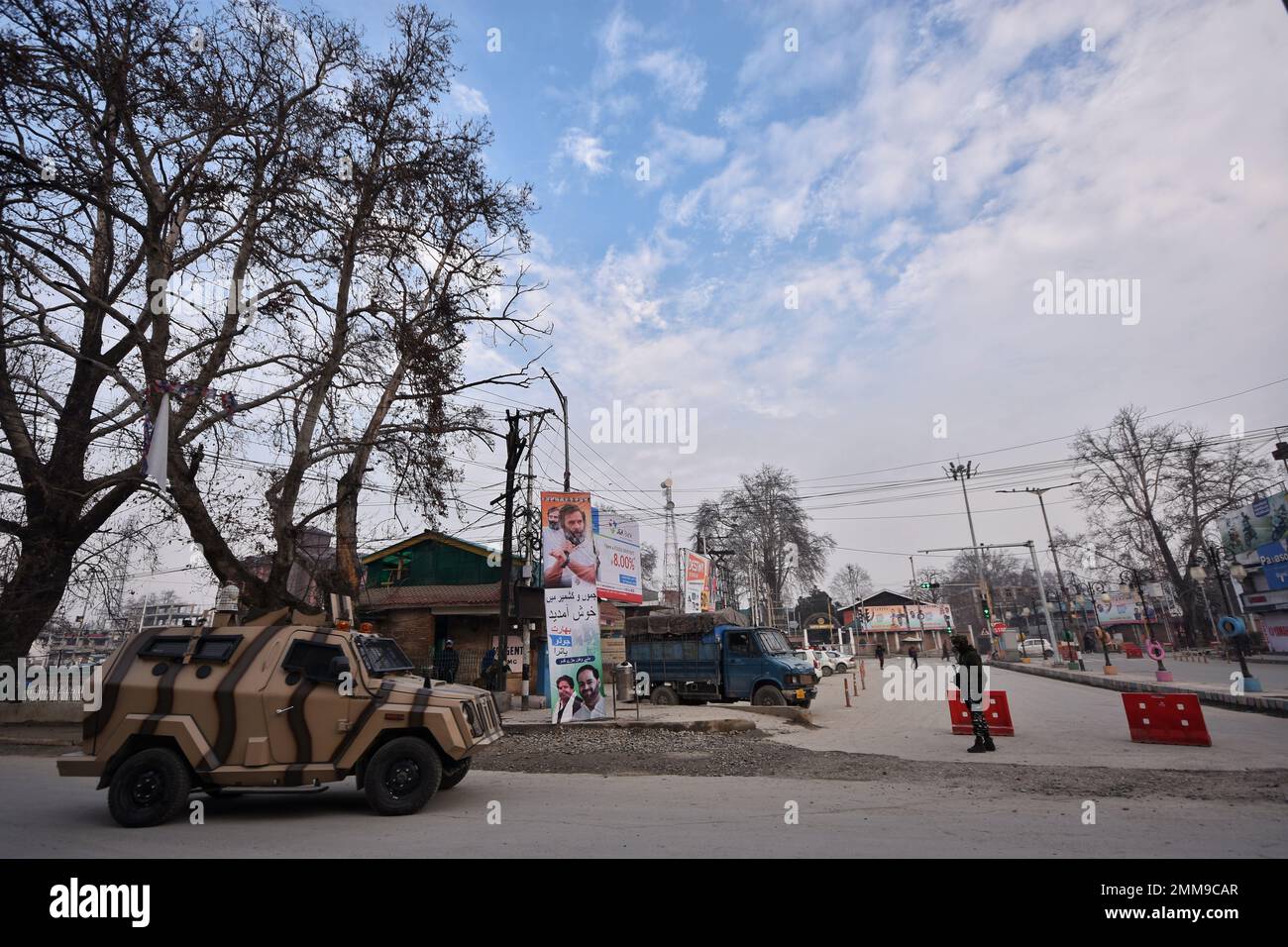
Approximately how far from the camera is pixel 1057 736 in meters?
12.2

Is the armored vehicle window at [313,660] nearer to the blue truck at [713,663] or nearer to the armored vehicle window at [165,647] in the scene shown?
the armored vehicle window at [165,647]

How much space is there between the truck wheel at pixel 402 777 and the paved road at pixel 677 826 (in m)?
0.18

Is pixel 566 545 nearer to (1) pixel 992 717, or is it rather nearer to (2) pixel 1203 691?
(1) pixel 992 717

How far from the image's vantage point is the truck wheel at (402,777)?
6.80 m

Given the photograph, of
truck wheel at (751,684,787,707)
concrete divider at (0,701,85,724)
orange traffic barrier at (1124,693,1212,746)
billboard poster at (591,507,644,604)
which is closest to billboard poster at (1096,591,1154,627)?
billboard poster at (591,507,644,604)

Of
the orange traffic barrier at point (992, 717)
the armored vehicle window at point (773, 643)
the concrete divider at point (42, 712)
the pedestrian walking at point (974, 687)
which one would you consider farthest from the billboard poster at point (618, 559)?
the concrete divider at point (42, 712)

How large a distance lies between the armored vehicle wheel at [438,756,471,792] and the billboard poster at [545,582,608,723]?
5.80 metres

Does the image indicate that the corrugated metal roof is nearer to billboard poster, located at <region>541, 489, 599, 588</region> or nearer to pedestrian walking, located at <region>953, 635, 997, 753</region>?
billboard poster, located at <region>541, 489, 599, 588</region>

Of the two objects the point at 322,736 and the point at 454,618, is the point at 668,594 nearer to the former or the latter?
the point at 454,618
